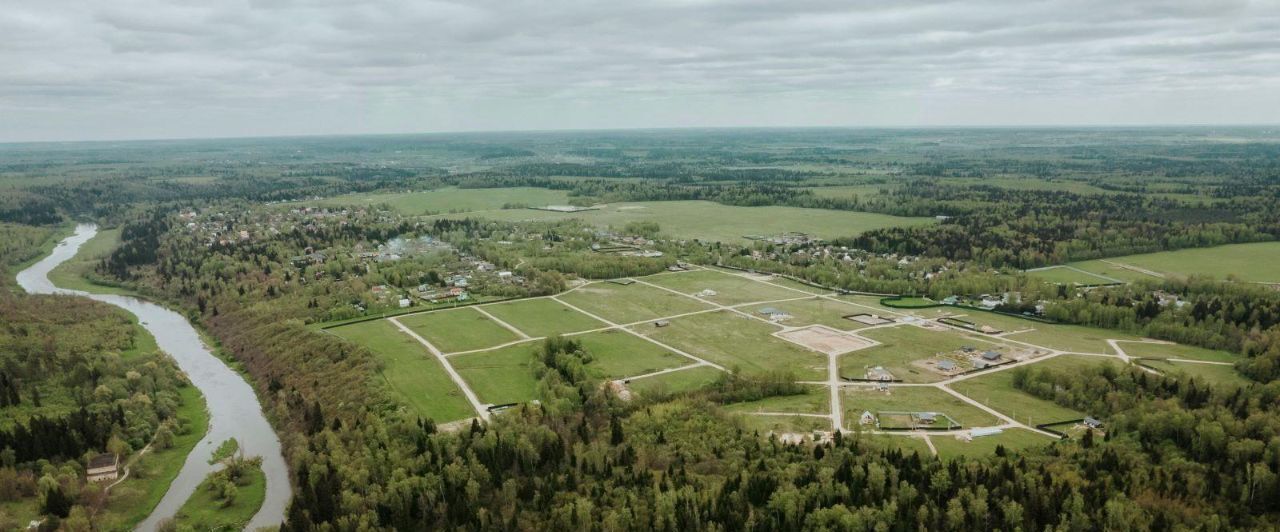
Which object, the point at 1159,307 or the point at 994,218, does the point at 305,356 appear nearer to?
the point at 1159,307

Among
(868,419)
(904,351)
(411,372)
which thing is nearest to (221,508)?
(411,372)

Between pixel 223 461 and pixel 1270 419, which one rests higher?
pixel 1270 419

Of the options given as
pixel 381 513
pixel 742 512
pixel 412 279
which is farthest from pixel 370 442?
pixel 412 279

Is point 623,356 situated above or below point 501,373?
above

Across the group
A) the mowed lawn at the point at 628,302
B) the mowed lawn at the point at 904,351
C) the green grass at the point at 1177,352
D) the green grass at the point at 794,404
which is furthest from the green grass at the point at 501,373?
the green grass at the point at 1177,352

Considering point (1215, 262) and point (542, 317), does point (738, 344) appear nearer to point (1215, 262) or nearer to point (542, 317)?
point (542, 317)

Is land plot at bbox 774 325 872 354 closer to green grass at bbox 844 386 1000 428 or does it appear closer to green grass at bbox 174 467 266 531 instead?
green grass at bbox 844 386 1000 428

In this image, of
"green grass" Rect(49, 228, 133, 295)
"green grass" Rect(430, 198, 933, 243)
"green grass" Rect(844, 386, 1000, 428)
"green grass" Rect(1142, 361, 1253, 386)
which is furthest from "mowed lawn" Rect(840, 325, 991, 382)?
"green grass" Rect(49, 228, 133, 295)
